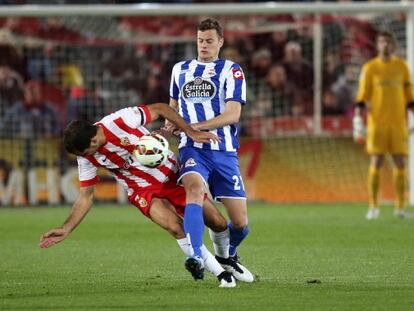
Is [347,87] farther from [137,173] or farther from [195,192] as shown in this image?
[195,192]

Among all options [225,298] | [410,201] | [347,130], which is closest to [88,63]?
[347,130]

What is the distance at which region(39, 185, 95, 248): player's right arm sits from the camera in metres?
8.17

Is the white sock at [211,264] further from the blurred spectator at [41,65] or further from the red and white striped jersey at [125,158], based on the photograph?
the blurred spectator at [41,65]

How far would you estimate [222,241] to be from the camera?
350 inches

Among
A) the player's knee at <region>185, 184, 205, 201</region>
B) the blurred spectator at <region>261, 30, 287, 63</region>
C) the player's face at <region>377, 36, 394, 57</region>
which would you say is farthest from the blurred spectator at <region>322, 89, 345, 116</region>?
the player's knee at <region>185, 184, 205, 201</region>

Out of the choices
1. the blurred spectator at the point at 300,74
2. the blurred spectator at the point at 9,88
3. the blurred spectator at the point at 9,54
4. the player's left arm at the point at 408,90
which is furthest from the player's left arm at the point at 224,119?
the blurred spectator at the point at 9,54

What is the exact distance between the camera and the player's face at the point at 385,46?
593 inches

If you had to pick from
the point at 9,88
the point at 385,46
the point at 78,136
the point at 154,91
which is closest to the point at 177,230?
the point at 78,136

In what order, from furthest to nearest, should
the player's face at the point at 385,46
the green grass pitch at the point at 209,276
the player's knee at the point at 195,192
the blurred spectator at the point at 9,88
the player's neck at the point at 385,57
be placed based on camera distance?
the blurred spectator at the point at 9,88 → the player's neck at the point at 385,57 → the player's face at the point at 385,46 → the player's knee at the point at 195,192 → the green grass pitch at the point at 209,276

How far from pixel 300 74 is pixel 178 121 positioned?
1182 centimetres

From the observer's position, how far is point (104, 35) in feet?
67.5

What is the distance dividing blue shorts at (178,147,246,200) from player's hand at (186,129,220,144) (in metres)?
0.26

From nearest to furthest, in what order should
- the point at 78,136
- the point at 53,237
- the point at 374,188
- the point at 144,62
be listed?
the point at 78,136 → the point at 53,237 → the point at 374,188 → the point at 144,62

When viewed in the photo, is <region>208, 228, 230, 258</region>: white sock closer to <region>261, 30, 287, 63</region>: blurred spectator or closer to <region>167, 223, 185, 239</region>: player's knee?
<region>167, 223, 185, 239</region>: player's knee
